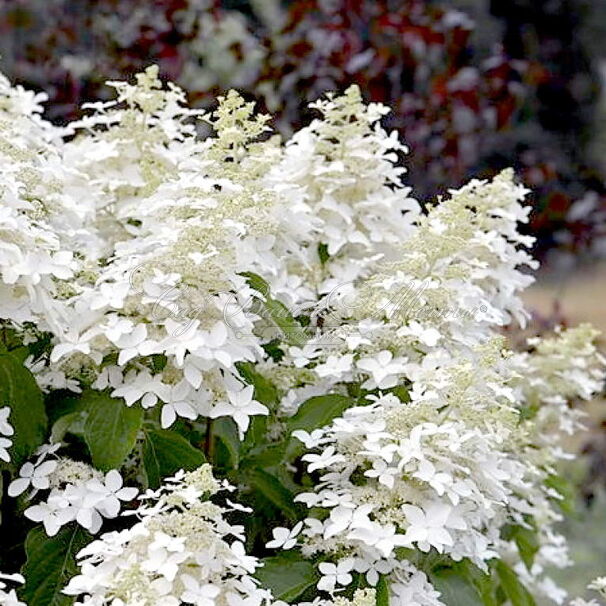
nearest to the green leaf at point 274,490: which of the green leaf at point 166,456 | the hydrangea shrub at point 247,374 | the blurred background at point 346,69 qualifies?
the hydrangea shrub at point 247,374

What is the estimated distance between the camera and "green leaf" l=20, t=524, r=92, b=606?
1.38 meters

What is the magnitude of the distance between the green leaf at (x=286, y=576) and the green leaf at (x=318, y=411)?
0.60 feet

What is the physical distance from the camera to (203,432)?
65.4 inches

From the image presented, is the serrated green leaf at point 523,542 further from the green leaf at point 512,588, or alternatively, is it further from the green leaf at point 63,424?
the green leaf at point 63,424

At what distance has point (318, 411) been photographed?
154cm

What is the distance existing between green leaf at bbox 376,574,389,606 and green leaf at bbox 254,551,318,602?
0.07m

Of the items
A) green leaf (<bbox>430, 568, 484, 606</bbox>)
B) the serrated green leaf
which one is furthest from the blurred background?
green leaf (<bbox>430, 568, 484, 606</bbox>)

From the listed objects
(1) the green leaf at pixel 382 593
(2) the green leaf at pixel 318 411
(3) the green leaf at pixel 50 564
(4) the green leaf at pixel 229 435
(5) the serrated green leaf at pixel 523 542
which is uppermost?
(5) the serrated green leaf at pixel 523 542

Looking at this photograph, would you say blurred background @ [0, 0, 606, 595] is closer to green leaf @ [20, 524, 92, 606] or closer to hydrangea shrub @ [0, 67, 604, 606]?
hydrangea shrub @ [0, 67, 604, 606]

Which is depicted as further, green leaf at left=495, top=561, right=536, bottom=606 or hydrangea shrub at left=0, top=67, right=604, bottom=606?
green leaf at left=495, top=561, right=536, bottom=606

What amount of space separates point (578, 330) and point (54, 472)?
975 millimetres

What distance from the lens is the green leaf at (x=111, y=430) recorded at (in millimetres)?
1363

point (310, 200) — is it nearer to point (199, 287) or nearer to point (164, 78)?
point (199, 287)

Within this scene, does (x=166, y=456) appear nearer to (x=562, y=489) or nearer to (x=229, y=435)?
(x=229, y=435)
